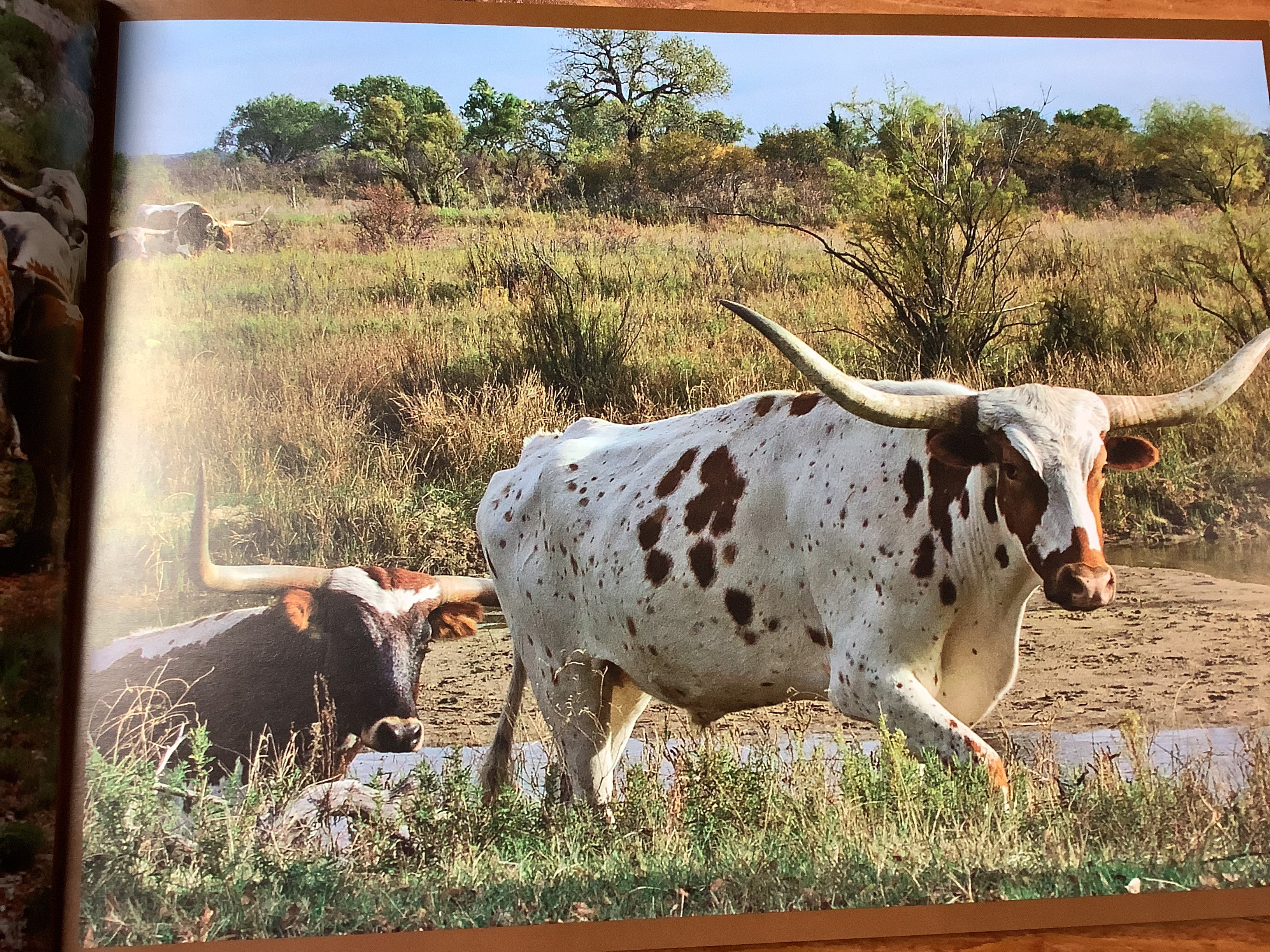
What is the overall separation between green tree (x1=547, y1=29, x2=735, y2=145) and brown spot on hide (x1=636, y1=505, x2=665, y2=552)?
1576 millimetres

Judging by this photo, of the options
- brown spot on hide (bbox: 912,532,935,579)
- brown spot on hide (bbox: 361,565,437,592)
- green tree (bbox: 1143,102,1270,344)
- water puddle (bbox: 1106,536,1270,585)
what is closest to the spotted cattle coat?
brown spot on hide (bbox: 912,532,935,579)

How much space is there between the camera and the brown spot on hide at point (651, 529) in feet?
10.9

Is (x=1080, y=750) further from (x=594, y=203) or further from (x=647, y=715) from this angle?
(x=594, y=203)

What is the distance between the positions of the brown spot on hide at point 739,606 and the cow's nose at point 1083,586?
827mm

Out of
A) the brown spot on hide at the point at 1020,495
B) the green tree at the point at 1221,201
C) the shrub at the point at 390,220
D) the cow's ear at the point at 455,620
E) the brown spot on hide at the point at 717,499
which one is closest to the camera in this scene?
the brown spot on hide at the point at 1020,495

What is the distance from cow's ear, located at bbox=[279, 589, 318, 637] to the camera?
3354mm

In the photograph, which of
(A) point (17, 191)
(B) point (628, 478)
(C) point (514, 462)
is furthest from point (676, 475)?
(A) point (17, 191)

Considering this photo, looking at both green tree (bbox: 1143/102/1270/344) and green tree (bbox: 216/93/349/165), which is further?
green tree (bbox: 1143/102/1270/344)

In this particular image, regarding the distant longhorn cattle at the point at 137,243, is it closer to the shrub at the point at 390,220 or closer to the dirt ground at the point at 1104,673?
the shrub at the point at 390,220

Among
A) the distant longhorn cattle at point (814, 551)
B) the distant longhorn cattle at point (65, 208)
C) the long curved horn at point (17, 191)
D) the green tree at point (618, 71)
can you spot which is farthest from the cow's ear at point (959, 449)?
the long curved horn at point (17, 191)

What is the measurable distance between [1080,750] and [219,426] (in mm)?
2925

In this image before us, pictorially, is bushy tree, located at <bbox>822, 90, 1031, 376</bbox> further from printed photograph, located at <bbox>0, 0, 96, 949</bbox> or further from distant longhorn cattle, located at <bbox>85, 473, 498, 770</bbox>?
printed photograph, located at <bbox>0, 0, 96, 949</bbox>

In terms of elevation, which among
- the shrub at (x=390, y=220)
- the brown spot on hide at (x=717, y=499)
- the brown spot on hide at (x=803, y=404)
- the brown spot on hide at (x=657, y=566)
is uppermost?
the shrub at (x=390, y=220)

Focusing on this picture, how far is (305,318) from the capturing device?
12.2 feet
